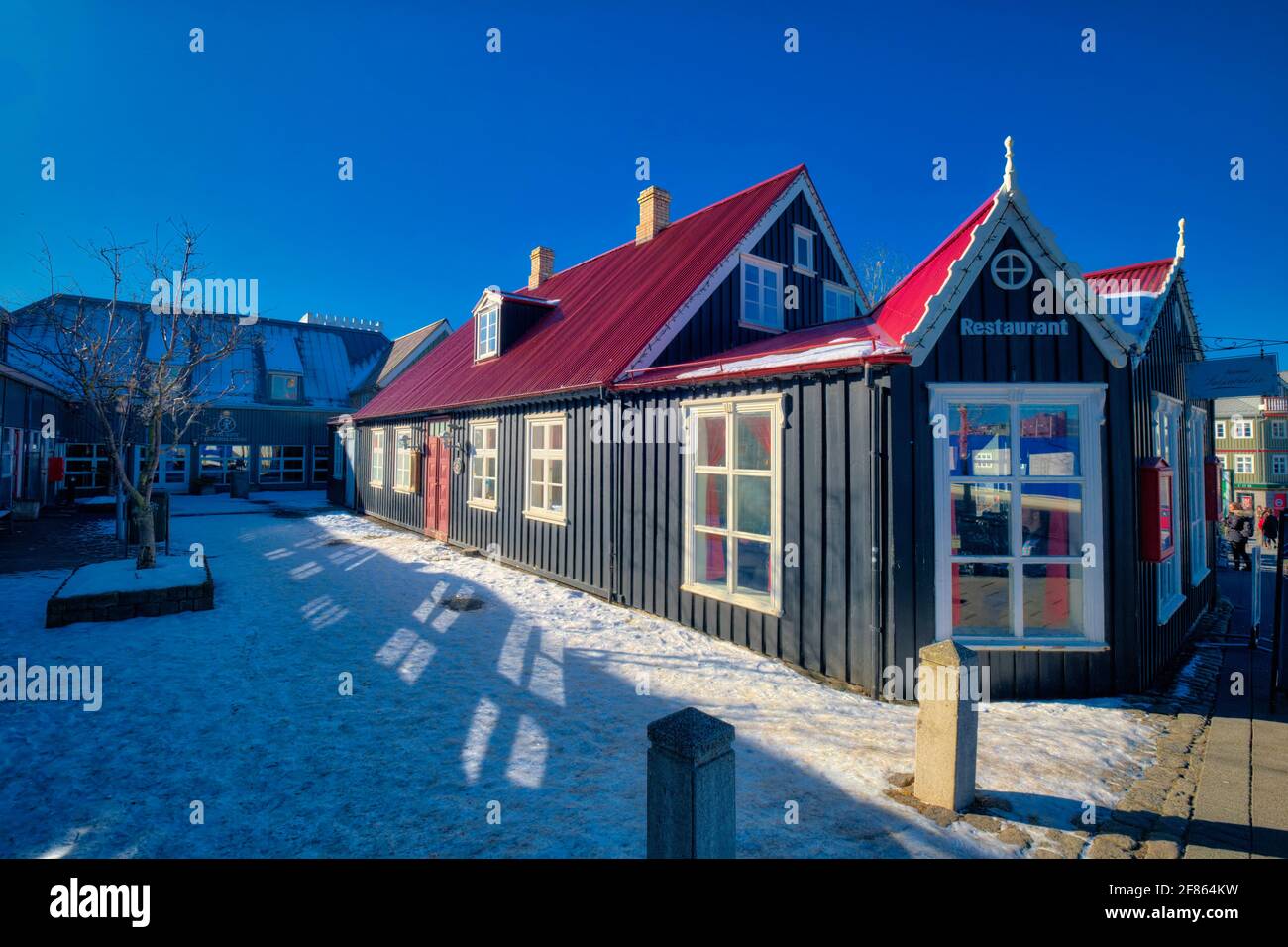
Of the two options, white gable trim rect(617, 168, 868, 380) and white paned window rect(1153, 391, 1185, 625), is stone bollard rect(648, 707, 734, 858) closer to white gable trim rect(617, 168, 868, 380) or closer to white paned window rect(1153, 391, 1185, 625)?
white paned window rect(1153, 391, 1185, 625)

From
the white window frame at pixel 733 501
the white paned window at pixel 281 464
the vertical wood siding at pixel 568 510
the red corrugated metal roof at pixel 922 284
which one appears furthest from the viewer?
the white paned window at pixel 281 464

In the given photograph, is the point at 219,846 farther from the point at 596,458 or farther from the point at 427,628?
the point at 596,458

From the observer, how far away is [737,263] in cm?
1177

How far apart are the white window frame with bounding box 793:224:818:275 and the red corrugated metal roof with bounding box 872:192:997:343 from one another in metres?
5.56

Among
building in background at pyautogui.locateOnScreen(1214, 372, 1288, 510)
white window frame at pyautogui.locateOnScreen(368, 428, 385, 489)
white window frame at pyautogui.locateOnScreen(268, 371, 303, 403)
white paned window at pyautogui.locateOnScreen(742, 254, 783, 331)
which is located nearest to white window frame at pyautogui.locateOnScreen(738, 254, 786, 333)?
white paned window at pyautogui.locateOnScreen(742, 254, 783, 331)

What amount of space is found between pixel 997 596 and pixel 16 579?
51.2 ft

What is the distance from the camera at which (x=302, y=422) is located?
32219 mm

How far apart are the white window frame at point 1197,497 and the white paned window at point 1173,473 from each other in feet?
2.76

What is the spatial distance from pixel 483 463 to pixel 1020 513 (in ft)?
35.6

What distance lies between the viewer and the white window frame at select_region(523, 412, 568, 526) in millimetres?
11016

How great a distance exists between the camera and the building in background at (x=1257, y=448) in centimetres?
5122

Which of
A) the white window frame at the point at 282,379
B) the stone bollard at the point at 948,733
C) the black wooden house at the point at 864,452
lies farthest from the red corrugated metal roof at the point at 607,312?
the white window frame at the point at 282,379

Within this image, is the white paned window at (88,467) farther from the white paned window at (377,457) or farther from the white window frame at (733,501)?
the white window frame at (733,501)

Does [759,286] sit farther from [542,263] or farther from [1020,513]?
[542,263]
